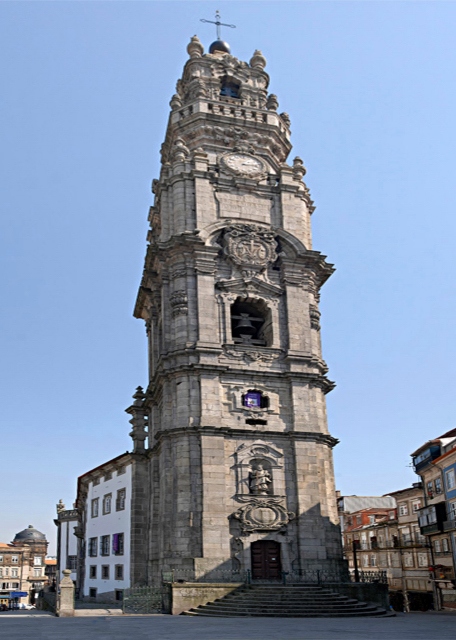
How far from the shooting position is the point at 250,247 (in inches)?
1533

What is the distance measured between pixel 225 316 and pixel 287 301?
4175mm

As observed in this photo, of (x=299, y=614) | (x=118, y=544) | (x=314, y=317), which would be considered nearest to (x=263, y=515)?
(x=299, y=614)

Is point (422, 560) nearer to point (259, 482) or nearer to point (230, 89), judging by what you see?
point (259, 482)

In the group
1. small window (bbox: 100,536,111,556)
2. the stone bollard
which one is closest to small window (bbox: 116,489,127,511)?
small window (bbox: 100,536,111,556)

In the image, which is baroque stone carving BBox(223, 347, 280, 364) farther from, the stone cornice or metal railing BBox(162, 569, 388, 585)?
metal railing BBox(162, 569, 388, 585)

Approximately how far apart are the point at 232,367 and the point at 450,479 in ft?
68.8

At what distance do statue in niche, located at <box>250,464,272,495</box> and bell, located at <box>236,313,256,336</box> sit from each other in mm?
8935

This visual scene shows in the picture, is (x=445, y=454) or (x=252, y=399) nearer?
(x=252, y=399)

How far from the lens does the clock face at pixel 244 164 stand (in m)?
41.9

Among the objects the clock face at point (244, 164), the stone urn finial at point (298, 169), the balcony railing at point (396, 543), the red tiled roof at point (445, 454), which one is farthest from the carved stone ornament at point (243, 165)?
the balcony railing at point (396, 543)

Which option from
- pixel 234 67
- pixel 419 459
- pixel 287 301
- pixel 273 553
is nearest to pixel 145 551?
pixel 273 553

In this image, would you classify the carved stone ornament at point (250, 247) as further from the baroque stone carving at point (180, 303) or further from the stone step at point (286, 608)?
the stone step at point (286, 608)

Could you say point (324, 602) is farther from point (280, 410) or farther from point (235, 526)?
point (280, 410)

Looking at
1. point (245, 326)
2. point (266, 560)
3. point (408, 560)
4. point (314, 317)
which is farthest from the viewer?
point (408, 560)
